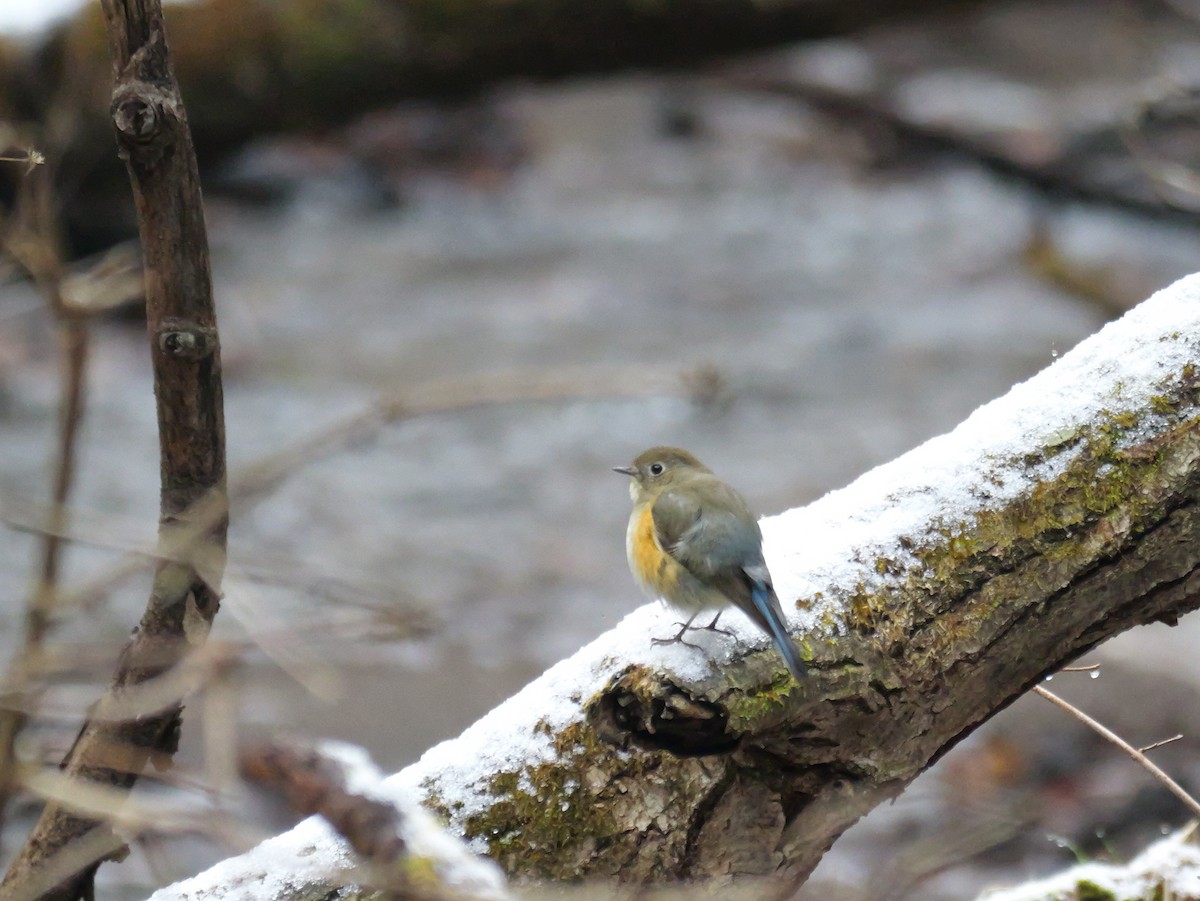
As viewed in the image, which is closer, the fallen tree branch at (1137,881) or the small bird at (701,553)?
the small bird at (701,553)

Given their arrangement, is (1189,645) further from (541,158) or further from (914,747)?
(541,158)

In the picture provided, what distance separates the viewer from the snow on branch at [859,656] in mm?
1956

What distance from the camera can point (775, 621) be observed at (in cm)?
204

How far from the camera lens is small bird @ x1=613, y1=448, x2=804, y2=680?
2.09m

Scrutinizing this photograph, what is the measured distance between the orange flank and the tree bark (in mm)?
853

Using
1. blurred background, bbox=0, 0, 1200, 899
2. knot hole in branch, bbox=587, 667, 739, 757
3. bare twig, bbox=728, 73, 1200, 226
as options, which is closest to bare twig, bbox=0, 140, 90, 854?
knot hole in branch, bbox=587, 667, 739, 757

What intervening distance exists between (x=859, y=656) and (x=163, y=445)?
1173 mm

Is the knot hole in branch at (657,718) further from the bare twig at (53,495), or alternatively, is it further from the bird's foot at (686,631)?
the bare twig at (53,495)

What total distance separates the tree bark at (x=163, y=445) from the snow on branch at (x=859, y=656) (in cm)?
24

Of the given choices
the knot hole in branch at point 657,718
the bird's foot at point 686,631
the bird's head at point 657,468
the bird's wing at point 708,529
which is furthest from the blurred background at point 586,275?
the knot hole in branch at point 657,718

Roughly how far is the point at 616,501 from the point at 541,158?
3935 millimetres

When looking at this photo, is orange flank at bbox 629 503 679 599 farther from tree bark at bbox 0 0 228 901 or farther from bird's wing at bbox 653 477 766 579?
tree bark at bbox 0 0 228 901

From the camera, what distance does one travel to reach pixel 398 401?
4.98 feet

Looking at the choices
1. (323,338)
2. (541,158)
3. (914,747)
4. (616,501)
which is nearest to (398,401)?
(914,747)
